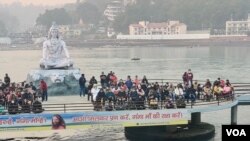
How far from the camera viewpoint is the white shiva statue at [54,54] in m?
28.5

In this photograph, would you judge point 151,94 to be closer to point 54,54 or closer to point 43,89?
point 43,89

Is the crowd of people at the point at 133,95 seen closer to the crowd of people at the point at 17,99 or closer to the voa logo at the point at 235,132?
the crowd of people at the point at 17,99

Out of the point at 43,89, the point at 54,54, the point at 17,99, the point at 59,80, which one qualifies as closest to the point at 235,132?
the point at 17,99

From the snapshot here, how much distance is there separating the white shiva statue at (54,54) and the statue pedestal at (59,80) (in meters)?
0.43

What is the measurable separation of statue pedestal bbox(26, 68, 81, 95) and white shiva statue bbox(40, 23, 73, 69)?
0.43 metres

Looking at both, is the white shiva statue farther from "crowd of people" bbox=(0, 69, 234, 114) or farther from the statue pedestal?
"crowd of people" bbox=(0, 69, 234, 114)

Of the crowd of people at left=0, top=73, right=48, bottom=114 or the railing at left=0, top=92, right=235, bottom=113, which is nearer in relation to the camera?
the crowd of people at left=0, top=73, right=48, bottom=114

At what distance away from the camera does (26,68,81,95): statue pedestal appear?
27422 mm

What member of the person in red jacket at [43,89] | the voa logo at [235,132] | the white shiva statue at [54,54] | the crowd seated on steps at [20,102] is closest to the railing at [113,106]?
the crowd seated on steps at [20,102]

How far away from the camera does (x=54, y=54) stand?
93.7 feet

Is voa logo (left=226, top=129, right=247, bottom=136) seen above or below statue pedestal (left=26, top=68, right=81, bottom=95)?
below

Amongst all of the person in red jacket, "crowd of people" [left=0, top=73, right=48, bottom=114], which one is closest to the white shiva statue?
the person in red jacket

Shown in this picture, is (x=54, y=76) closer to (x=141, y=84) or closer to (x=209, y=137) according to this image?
(x=141, y=84)

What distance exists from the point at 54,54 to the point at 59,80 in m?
1.83
